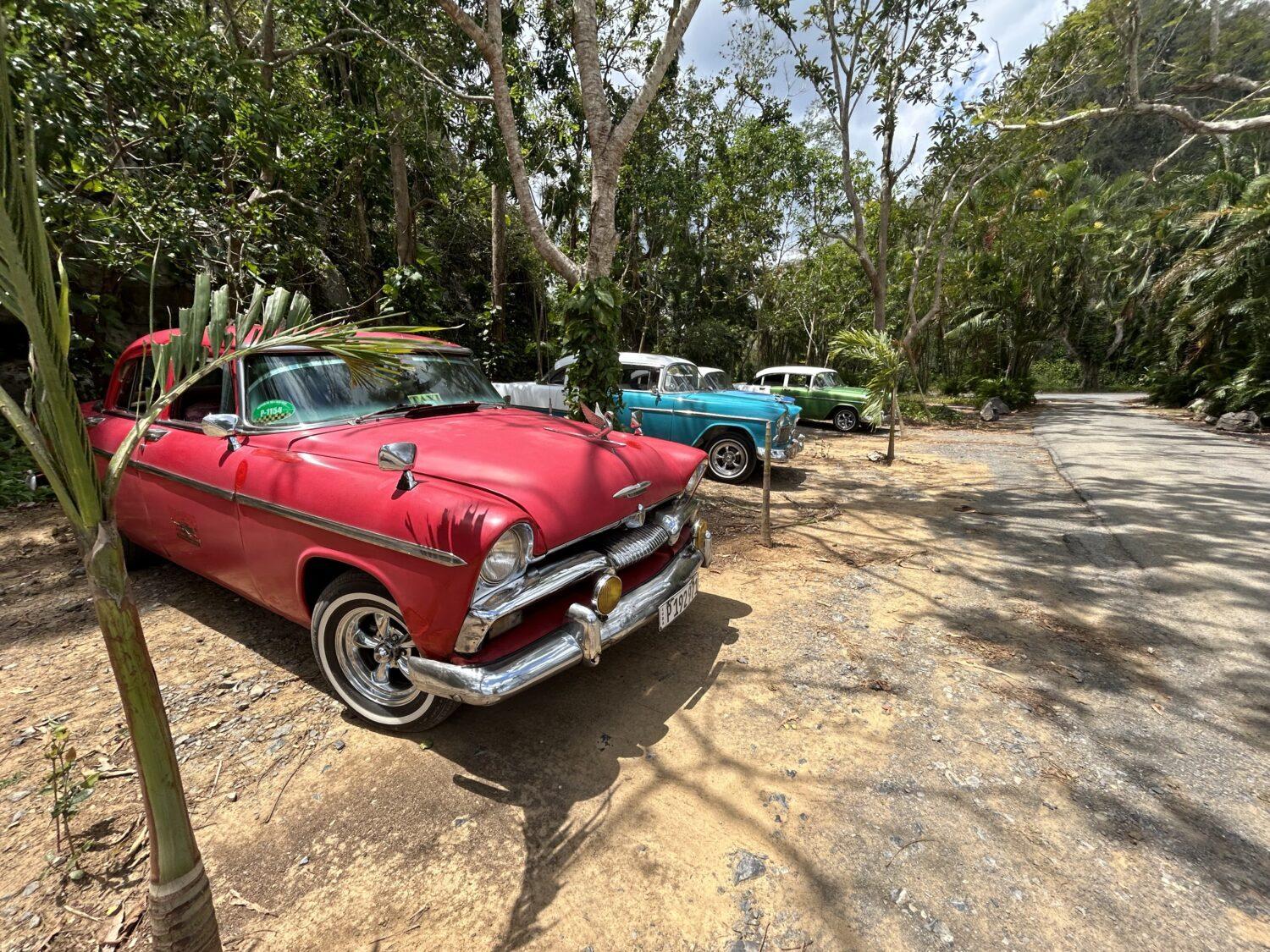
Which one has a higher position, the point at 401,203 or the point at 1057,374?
the point at 401,203

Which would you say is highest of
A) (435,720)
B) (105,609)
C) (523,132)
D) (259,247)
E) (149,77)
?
(523,132)

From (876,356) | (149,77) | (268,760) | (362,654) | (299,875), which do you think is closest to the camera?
(299,875)

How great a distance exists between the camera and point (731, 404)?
7297mm

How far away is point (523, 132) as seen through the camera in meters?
9.20

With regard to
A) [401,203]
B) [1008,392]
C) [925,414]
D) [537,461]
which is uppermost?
[401,203]

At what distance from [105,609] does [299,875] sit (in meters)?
1.20

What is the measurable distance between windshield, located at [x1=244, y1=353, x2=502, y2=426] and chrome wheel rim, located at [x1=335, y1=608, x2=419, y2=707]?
1089 millimetres

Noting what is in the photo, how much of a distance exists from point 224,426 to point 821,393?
12.7m

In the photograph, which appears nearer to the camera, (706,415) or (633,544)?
(633,544)

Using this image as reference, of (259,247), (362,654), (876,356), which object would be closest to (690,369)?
(876,356)

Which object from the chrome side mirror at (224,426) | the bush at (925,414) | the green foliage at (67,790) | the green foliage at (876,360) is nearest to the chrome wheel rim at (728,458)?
the green foliage at (876,360)

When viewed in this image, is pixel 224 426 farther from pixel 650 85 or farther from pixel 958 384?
pixel 958 384

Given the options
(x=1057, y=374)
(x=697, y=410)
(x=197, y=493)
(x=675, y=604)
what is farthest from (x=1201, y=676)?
(x=1057, y=374)

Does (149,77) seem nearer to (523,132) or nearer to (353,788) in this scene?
(523,132)
